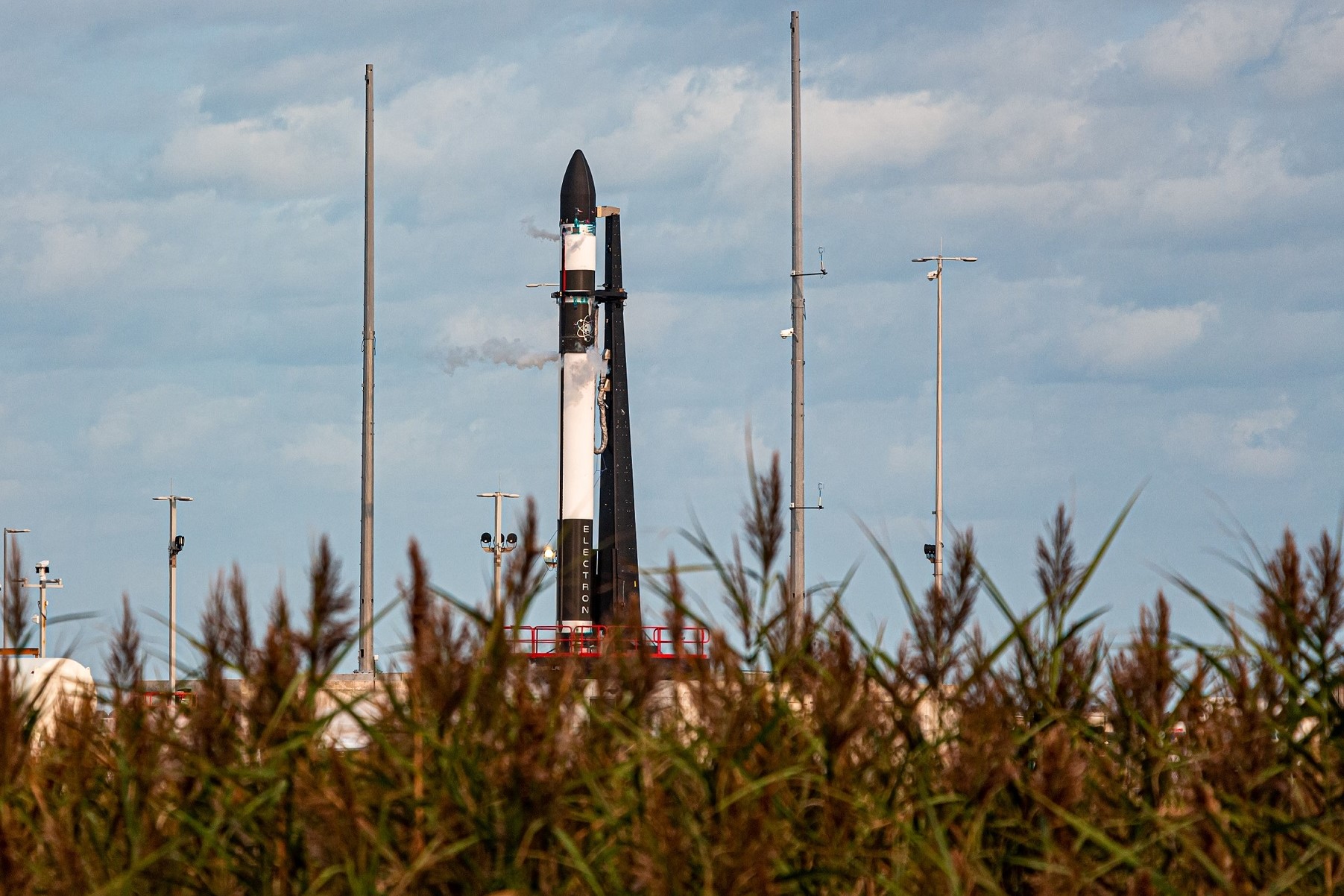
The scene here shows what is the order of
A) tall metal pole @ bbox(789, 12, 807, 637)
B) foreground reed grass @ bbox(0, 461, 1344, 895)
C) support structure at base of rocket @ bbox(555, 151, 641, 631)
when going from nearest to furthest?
foreground reed grass @ bbox(0, 461, 1344, 895)
tall metal pole @ bbox(789, 12, 807, 637)
support structure at base of rocket @ bbox(555, 151, 641, 631)

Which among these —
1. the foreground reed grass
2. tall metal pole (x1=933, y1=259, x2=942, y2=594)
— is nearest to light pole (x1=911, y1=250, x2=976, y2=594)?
tall metal pole (x1=933, y1=259, x2=942, y2=594)

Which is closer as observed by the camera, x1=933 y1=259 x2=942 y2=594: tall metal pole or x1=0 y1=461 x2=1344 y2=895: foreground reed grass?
x1=0 y1=461 x2=1344 y2=895: foreground reed grass

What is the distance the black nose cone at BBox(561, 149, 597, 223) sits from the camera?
35781mm

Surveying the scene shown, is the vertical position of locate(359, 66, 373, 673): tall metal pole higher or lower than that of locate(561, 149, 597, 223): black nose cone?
lower

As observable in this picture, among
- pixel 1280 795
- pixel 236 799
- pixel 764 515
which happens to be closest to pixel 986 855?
pixel 1280 795

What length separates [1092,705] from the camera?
4.90 meters

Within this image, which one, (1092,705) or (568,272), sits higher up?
(568,272)

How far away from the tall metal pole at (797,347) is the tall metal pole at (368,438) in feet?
21.5

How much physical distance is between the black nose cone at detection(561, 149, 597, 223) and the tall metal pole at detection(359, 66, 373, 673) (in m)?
6.36

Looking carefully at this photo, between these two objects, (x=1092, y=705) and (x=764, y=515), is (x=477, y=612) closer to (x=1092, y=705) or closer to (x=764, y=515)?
(x=764, y=515)

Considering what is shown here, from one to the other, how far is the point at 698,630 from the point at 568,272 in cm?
3090

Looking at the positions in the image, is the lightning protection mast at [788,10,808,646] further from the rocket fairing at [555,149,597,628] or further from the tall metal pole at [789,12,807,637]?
the rocket fairing at [555,149,597,628]

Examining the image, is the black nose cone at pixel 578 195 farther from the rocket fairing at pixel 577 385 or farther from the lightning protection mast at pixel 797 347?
the lightning protection mast at pixel 797 347

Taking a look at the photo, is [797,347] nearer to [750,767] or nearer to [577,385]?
[577,385]
